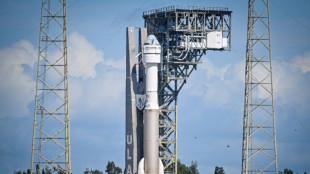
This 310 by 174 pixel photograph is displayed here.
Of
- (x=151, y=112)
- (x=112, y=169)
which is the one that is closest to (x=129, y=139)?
→ (x=151, y=112)

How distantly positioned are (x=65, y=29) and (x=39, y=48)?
3108 millimetres

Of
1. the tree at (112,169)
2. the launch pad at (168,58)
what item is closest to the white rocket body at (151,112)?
the launch pad at (168,58)

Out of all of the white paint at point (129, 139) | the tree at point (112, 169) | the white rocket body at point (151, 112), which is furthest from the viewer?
the tree at point (112, 169)

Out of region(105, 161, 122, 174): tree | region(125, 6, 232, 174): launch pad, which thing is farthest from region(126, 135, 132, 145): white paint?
region(105, 161, 122, 174): tree

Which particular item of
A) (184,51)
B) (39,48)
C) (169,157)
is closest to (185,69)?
(184,51)

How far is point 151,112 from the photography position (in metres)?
110

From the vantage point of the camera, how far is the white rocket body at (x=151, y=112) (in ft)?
361

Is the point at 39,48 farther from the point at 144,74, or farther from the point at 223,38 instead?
the point at 223,38

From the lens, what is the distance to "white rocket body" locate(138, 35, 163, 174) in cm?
11012

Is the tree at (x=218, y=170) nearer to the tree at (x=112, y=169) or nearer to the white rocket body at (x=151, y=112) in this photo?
the tree at (x=112, y=169)

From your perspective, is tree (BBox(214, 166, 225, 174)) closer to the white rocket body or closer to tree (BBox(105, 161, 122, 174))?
tree (BBox(105, 161, 122, 174))

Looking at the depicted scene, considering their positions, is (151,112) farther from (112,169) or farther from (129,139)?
(112,169)

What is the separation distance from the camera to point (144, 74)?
112938 mm

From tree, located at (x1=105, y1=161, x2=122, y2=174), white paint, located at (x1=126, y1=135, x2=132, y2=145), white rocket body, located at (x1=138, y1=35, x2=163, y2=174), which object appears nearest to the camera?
white rocket body, located at (x1=138, y1=35, x2=163, y2=174)
